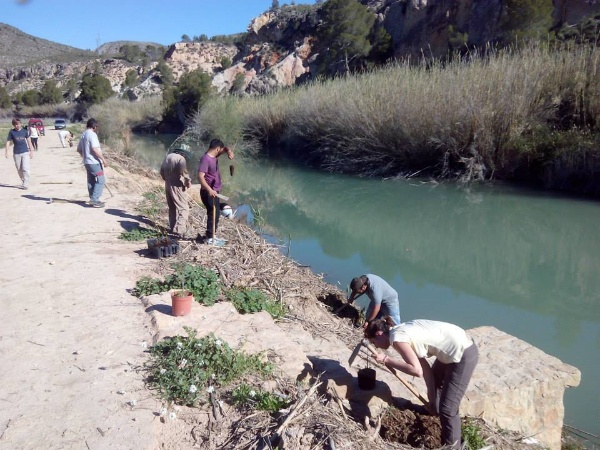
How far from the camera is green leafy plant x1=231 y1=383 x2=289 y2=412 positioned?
12.8 feet

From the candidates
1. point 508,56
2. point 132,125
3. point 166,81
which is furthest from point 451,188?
point 166,81

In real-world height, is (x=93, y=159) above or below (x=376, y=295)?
above

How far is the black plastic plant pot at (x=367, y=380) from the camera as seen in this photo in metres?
4.30

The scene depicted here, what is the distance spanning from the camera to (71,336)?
16.6 feet

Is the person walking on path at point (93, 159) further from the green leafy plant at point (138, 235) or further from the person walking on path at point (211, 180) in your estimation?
the person walking on path at point (211, 180)

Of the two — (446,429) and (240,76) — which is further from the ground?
(240,76)

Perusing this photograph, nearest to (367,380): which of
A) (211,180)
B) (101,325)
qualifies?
(101,325)

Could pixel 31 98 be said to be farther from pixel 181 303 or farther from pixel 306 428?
pixel 306 428

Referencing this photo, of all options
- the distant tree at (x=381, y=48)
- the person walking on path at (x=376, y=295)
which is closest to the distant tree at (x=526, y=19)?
the distant tree at (x=381, y=48)

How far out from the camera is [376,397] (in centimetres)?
423

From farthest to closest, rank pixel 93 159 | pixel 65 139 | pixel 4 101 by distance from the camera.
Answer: pixel 4 101 < pixel 65 139 < pixel 93 159

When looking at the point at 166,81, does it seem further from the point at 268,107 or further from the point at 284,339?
the point at 284,339

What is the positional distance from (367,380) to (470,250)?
801 cm

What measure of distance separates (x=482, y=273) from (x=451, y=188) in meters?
8.46
